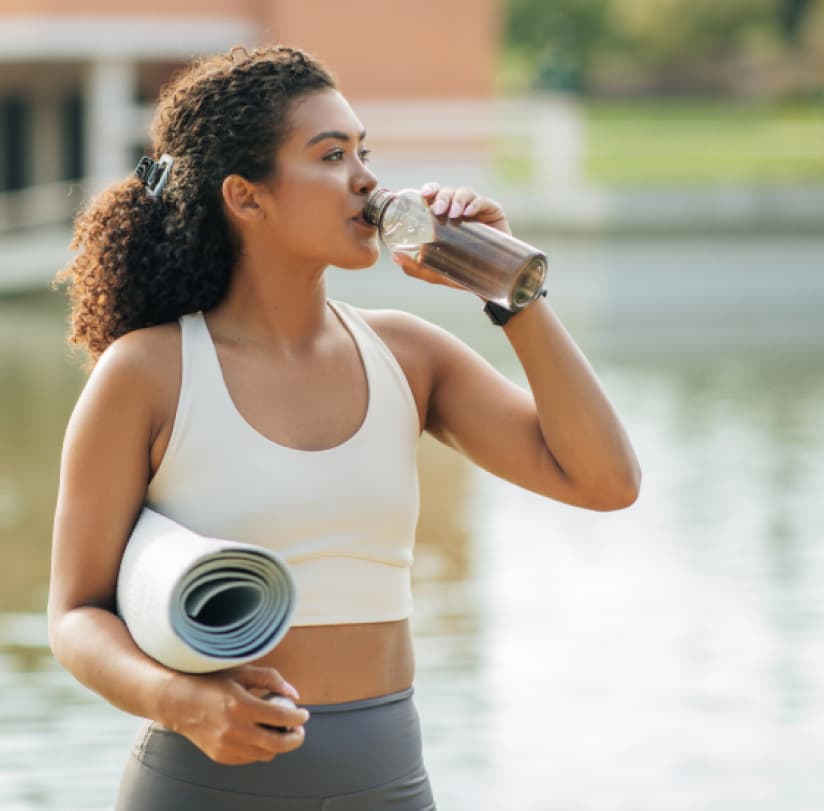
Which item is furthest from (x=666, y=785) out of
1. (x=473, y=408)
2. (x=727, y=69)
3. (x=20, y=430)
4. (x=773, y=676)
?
(x=727, y=69)

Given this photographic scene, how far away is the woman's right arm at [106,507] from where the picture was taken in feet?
5.28

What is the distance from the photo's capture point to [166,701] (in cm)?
155

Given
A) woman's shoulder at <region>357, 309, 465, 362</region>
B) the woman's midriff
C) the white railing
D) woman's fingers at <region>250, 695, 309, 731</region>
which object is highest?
the white railing

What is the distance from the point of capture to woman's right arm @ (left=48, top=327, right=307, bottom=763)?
1610 mm

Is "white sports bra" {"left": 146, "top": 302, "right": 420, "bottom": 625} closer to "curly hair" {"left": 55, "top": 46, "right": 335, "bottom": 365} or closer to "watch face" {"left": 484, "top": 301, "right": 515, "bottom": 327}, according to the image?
"curly hair" {"left": 55, "top": 46, "right": 335, "bottom": 365}

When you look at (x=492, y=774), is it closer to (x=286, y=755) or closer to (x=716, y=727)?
(x=716, y=727)

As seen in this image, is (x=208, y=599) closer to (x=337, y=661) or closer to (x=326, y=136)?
(x=337, y=661)

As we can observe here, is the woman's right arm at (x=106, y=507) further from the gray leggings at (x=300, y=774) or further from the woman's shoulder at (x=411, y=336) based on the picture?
the woman's shoulder at (x=411, y=336)

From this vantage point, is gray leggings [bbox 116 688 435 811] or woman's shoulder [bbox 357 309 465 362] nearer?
gray leggings [bbox 116 688 435 811]

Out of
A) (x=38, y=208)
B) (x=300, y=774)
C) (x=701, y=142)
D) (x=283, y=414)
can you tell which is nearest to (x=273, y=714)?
(x=300, y=774)

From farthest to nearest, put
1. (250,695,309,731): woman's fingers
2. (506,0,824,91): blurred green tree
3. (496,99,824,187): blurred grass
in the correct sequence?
(506,0,824,91): blurred green tree
(496,99,824,187): blurred grass
(250,695,309,731): woman's fingers

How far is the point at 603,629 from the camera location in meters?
6.39

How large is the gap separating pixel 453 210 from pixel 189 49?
69.6 ft

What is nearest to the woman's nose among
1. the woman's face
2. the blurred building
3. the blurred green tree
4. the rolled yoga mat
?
the woman's face
